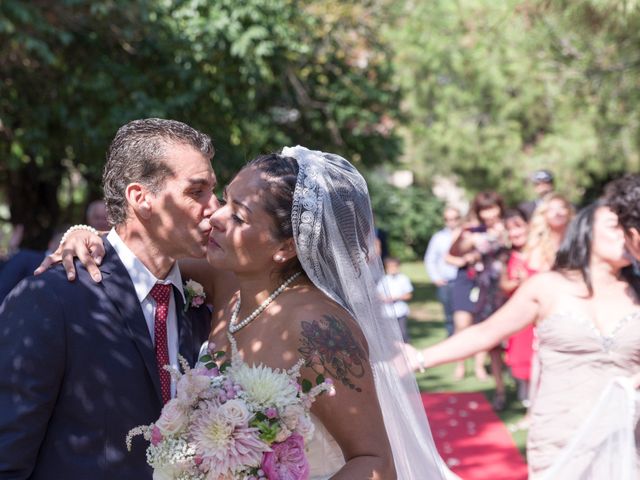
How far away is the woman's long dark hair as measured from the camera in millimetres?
4855

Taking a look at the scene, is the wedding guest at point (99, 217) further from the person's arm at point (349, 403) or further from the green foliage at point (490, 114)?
the green foliage at point (490, 114)

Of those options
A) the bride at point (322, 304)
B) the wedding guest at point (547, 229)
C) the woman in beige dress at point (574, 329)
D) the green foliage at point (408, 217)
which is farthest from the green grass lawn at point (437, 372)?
the green foliage at point (408, 217)

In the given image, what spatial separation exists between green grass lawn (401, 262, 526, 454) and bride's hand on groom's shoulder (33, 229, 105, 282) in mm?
5927

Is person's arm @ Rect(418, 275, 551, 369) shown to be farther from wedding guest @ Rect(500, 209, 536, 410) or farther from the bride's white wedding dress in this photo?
wedding guest @ Rect(500, 209, 536, 410)

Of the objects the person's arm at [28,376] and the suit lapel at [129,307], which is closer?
the person's arm at [28,376]

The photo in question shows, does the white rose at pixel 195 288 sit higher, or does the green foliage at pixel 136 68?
the white rose at pixel 195 288

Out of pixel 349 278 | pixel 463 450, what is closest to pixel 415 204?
pixel 463 450

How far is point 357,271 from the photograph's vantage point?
3.29m

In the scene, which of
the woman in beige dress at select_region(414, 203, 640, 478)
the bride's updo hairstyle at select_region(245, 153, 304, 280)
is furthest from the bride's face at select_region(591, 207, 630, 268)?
the bride's updo hairstyle at select_region(245, 153, 304, 280)

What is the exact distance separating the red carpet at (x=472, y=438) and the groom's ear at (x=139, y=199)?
5.02 m

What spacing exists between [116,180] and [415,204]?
33.7 metres

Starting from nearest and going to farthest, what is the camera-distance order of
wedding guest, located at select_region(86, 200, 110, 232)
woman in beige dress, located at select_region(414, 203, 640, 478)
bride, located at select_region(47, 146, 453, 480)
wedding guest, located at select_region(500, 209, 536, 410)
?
bride, located at select_region(47, 146, 453, 480), woman in beige dress, located at select_region(414, 203, 640, 478), wedding guest, located at select_region(86, 200, 110, 232), wedding guest, located at select_region(500, 209, 536, 410)

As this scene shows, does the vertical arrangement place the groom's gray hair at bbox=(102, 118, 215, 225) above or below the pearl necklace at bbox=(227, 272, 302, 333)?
above

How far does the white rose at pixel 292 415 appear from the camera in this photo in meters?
2.62
